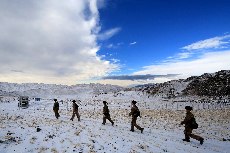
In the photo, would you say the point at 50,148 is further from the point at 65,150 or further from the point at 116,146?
the point at 116,146

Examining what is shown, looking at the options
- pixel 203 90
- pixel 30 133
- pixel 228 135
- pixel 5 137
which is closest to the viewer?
pixel 5 137

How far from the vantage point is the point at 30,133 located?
675 inches

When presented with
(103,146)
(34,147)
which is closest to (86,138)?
(103,146)

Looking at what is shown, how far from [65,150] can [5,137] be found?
4.30 m

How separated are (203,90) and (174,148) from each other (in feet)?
270

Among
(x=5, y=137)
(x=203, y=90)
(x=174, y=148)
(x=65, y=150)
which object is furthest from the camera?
(x=203, y=90)

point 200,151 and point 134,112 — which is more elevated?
point 134,112

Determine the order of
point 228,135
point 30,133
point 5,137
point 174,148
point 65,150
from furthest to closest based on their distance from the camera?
point 228,135
point 30,133
point 5,137
point 174,148
point 65,150

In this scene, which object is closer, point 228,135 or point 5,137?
point 5,137

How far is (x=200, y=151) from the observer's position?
13.4m

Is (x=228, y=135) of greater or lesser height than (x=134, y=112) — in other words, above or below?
below

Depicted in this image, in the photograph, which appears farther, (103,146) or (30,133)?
(30,133)

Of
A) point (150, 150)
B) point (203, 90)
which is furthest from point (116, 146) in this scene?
point (203, 90)

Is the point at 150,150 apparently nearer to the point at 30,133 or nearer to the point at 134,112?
the point at 134,112
